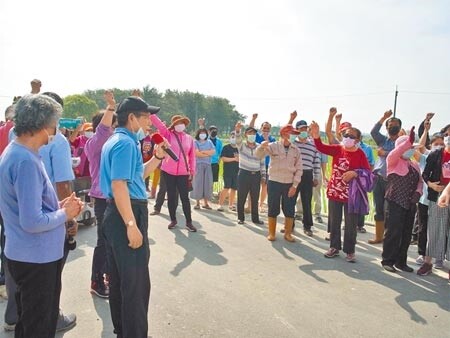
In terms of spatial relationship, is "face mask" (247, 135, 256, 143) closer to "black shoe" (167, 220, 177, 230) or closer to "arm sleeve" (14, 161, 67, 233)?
"black shoe" (167, 220, 177, 230)

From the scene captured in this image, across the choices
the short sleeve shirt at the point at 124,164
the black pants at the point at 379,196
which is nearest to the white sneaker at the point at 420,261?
the black pants at the point at 379,196

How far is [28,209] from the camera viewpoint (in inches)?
89.7

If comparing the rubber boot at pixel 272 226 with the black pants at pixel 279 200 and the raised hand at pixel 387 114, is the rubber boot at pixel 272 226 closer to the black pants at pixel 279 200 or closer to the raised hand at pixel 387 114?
the black pants at pixel 279 200

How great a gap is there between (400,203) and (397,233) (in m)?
0.41

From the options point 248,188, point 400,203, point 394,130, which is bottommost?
point 248,188

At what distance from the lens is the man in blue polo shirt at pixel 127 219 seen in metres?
2.74

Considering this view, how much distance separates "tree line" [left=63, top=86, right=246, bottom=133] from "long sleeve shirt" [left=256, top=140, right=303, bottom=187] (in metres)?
62.0

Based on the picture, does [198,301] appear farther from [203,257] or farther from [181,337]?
[203,257]

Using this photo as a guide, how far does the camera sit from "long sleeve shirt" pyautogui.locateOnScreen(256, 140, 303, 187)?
6.69 metres

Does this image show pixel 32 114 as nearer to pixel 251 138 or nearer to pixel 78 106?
pixel 251 138

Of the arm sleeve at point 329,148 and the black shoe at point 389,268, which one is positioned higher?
the arm sleeve at point 329,148

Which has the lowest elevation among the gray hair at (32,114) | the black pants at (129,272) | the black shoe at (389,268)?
the black shoe at (389,268)

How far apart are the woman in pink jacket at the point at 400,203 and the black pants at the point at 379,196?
1.39 m

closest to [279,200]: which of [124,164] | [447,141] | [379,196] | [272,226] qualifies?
[272,226]
